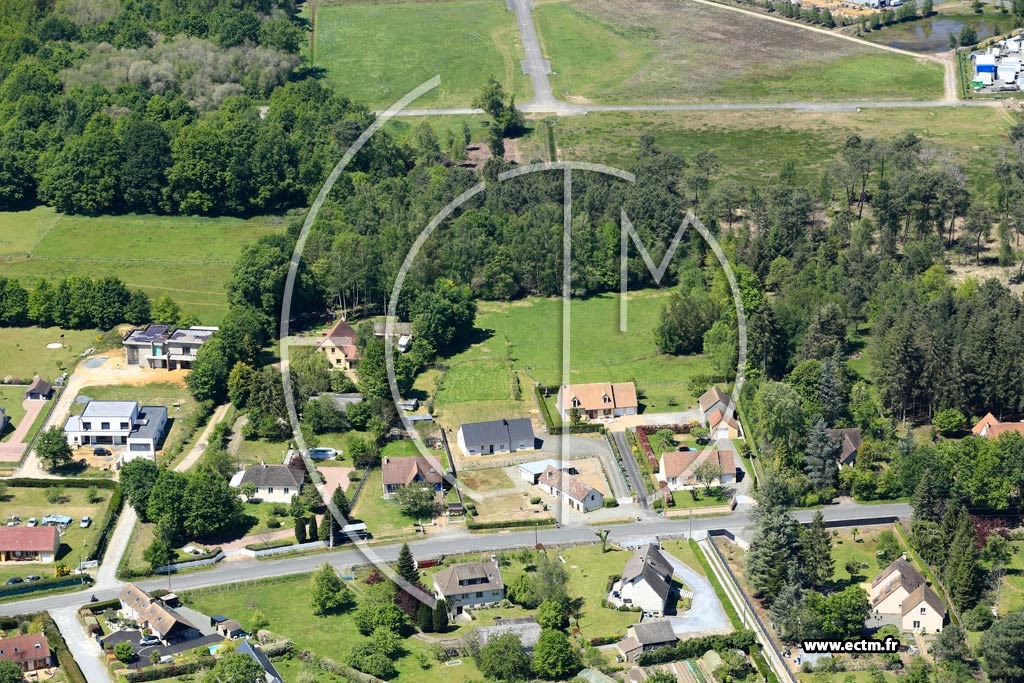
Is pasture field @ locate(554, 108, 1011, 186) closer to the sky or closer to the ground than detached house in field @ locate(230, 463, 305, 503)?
closer to the sky

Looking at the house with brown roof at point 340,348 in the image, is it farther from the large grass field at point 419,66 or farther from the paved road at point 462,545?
the large grass field at point 419,66

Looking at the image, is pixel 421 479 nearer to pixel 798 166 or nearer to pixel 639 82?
pixel 798 166

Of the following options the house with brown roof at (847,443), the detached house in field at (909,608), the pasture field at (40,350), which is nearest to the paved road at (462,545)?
the house with brown roof at (847,443)

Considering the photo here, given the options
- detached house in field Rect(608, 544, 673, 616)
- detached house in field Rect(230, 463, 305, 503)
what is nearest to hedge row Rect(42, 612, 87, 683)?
detached house in field Rect(230, 463, 305, 503)

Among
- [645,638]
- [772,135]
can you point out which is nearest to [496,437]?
[645,638]

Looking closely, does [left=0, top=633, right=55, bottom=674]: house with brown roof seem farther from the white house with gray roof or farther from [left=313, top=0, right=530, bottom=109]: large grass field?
[left=313, top=0, right=530, bottom=109]: large grass field

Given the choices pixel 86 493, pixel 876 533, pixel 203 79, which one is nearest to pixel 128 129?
pixel 203 79
